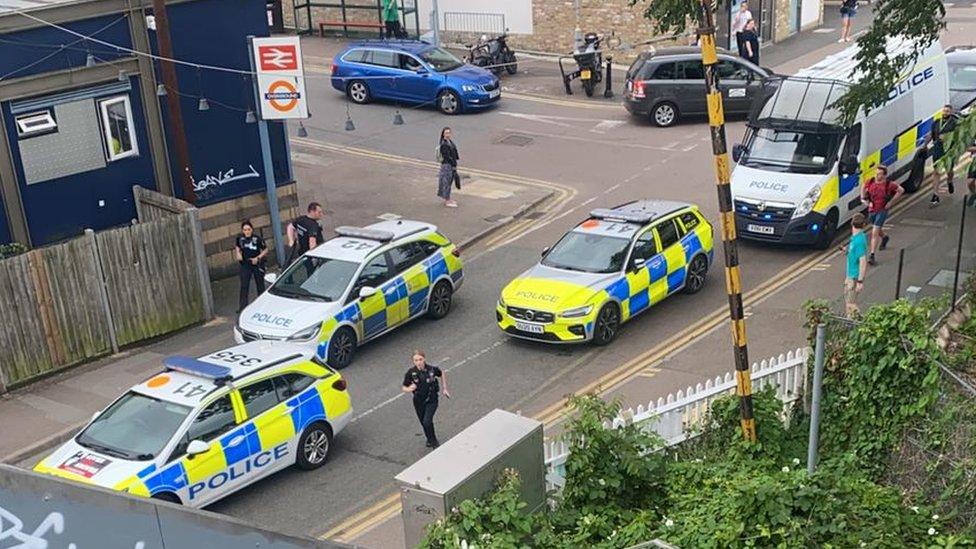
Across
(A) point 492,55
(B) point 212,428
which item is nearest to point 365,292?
(B) point 212,428

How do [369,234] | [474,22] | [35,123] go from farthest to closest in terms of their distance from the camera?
1. [474,22]
2. [35,123]
3. [369,234]

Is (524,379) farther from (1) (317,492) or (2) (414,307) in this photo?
(1) (317,492)

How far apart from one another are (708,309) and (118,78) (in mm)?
10310

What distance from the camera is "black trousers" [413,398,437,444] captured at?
45.0 feet

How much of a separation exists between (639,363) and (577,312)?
1127mm

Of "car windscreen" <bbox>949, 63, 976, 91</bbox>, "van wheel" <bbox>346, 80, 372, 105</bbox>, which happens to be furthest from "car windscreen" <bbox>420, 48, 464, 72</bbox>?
"car windscreen" <bbox>949, 63, 976, 91</bbox>

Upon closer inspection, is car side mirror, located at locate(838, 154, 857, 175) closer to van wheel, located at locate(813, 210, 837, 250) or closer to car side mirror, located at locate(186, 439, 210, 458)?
van wheel, located at locate(813, 210, 837, 250)

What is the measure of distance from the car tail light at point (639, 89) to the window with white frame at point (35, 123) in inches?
559

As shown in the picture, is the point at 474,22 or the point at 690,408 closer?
the point at 690,408

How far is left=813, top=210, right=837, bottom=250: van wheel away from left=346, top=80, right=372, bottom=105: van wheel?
49.7 ft

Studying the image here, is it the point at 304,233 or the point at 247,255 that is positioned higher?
the point at 304,233

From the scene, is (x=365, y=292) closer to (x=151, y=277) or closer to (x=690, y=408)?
(x=151, y=277)

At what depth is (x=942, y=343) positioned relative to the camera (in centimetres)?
1252

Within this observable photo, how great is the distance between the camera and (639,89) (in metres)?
27.5
